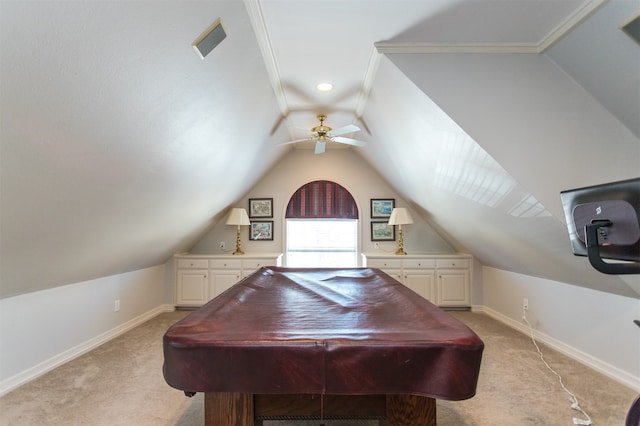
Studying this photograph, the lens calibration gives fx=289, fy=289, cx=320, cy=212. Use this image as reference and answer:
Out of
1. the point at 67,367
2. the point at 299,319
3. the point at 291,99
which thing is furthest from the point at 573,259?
the point at 67,367

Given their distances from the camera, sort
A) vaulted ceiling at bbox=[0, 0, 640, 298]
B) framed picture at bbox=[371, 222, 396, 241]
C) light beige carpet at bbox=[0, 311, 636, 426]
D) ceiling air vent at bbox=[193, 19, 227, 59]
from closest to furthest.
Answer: vaulted ceiling at bbox=[0, 0, 640, 298]
ceiling air vent at bbox=[193, 19, 227, 59]
light beige carpet at bbox=[0, 311, 636, 426]
framed picture at bbox=[371, 222, 396, 241]

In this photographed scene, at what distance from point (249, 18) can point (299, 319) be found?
1774mm

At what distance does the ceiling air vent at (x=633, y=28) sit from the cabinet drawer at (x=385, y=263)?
123 inches

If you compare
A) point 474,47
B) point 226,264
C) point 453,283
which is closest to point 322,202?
point 226,264

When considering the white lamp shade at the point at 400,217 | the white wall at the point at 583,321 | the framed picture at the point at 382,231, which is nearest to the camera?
the white wall at the point at 583,321

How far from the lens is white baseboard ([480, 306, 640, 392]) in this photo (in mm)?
2215

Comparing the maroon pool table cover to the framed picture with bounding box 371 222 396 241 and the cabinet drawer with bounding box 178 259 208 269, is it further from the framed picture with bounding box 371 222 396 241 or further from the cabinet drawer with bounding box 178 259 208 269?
the framed picture with bounding box 371 222 396 241

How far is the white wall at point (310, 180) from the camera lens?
184 inches

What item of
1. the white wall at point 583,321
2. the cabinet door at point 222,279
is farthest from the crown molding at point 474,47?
the cabinet door at point 222,279

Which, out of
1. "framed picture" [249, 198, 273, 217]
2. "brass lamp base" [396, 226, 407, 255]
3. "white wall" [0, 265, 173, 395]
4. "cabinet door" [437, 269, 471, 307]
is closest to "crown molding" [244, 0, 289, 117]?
"framed picture" [249, 198, 273, 217]

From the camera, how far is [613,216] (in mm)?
1128

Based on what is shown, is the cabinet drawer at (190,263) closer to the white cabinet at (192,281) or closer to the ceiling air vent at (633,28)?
the white cabinet at (192,281)

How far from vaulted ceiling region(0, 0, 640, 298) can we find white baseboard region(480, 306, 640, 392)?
0.63 m

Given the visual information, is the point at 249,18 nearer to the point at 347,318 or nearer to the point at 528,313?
the point at 347,318
